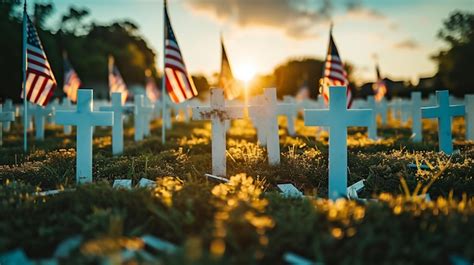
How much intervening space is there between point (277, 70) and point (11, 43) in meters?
56.6

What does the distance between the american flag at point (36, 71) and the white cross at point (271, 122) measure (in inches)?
184

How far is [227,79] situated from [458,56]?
3641cm

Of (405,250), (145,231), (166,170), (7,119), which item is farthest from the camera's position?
(7,119)

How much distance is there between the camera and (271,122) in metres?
7.59

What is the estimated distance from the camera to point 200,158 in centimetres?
784

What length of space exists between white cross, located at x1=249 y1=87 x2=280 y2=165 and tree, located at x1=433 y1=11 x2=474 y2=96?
37710 mm

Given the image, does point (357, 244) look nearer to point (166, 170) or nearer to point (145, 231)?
point (145, 231)

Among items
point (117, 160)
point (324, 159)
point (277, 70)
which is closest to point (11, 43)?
point (117, 160)

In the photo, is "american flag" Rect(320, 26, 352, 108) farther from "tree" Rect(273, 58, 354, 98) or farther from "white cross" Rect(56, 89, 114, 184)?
"tree" Rect(273, 58, 354, 98)

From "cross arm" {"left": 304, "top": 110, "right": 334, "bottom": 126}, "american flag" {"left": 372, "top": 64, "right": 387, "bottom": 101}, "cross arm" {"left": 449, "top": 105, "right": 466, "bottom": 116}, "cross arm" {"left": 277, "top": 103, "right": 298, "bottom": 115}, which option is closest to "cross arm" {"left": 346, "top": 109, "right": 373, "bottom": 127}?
"cross arm" {"left": 304, "top": 110, "right": 334, "bottom": 126}

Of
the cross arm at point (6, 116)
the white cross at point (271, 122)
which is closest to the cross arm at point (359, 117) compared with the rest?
the white cross at point (271, 122)

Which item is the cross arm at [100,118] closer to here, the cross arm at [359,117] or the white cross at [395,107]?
the cross arm at [359,117]

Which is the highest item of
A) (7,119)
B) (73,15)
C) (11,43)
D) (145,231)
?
(73,15)

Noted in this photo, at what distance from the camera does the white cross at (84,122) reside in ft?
20.0
